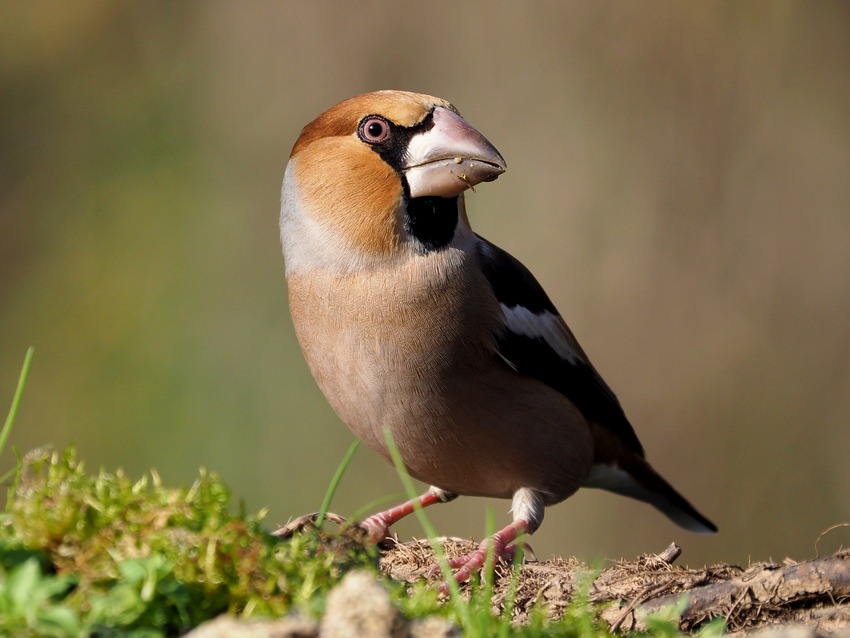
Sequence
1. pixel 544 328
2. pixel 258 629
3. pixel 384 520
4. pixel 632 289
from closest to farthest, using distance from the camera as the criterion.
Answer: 1. pixel 258 629
2. pixel 384 520
3. pixel 544 328
4. pixel 632 289

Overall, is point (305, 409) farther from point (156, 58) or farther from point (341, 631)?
point (341, 631)

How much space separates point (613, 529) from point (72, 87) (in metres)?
6.67

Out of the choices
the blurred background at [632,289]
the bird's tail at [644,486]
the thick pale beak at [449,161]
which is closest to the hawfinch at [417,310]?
the thick pale beak at [449,161]

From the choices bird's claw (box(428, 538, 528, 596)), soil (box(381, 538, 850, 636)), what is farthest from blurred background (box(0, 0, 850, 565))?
soil (box(381, 538, 850, 636))

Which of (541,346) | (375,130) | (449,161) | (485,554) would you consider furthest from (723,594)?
(375,130)

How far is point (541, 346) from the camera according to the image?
4.69 m

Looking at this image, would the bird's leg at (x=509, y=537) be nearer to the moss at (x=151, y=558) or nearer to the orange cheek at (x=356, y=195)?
the moss at (x=151, y=558)

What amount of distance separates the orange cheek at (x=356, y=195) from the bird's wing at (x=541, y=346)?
22.8 inches

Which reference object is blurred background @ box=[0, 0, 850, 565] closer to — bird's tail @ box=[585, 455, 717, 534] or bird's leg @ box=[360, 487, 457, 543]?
bird's tail @ box=[585, 455, 717, 534]

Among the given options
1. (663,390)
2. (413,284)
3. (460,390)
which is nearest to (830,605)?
(460,390)

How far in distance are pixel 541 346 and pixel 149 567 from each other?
2956 millimetres

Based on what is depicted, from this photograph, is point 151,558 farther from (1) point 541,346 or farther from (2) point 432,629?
(1) point 541,346

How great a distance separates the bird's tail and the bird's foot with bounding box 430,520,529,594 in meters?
1.22

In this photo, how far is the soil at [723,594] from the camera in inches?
116
